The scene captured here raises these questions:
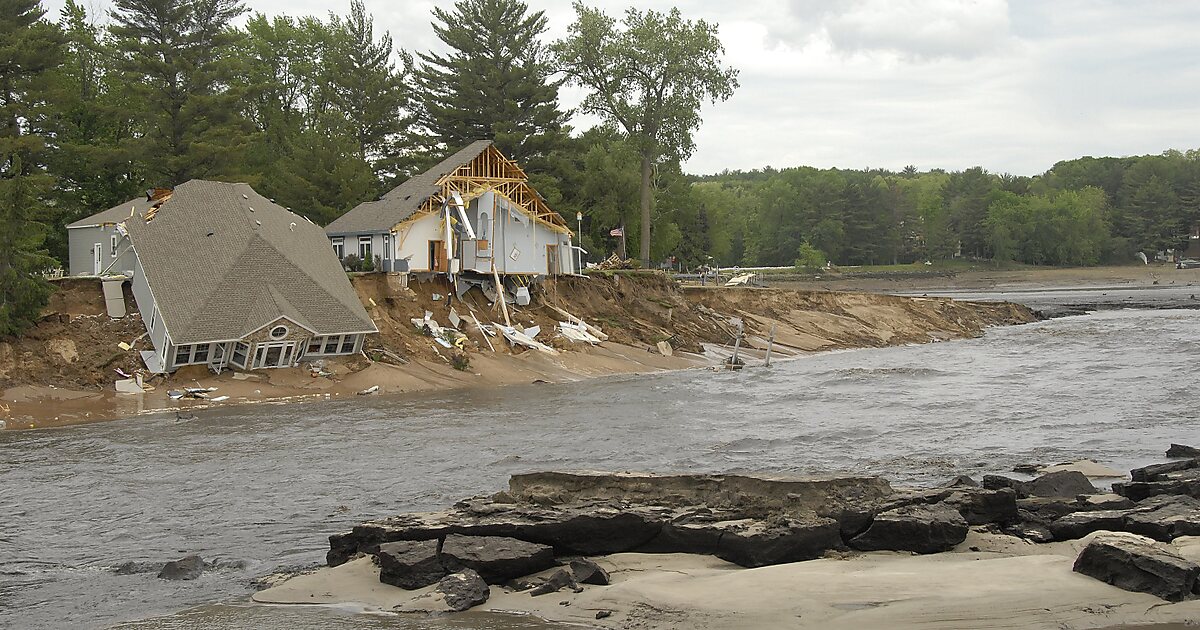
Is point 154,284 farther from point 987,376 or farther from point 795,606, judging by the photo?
point 795,606

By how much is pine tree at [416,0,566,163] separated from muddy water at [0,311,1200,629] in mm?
28479

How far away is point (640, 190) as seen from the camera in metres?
73.4

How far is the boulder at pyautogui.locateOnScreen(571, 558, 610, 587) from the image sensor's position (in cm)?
1360

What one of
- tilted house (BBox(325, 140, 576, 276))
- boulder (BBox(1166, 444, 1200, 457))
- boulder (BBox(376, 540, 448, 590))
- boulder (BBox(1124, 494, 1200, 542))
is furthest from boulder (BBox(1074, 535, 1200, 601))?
tilted house (BBox(325, 140, 576, 276))

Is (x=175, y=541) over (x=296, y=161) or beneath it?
beneath

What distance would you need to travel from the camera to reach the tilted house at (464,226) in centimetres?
4959

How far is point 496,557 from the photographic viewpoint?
45.4ft

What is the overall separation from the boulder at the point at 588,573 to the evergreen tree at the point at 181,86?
45154 mm

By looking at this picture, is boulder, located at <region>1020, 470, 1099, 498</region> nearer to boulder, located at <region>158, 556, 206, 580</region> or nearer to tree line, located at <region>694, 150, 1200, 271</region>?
boulder, located at <region>158, 556, 206, 580</region>

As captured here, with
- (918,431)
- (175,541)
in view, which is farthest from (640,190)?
(175,541)

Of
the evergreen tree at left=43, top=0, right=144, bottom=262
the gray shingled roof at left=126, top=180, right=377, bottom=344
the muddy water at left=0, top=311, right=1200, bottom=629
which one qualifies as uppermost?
the evergreen tree at left=43, top=0, right=144, bottom=262

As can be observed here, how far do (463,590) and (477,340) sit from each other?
3364 cm

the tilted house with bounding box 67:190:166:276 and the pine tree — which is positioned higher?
the pine tree

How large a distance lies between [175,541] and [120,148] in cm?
3968
